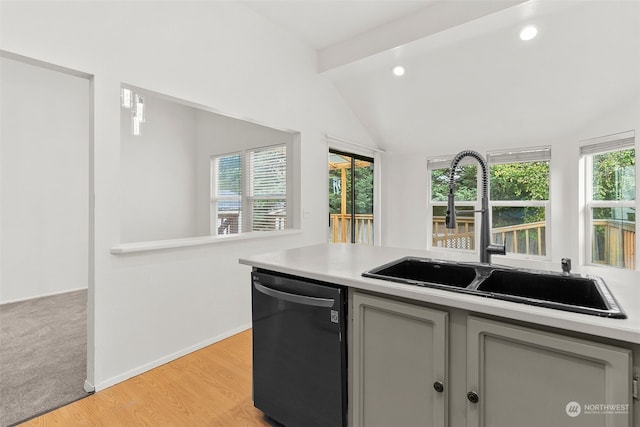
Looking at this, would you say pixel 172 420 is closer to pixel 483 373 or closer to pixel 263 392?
pixel 263 392

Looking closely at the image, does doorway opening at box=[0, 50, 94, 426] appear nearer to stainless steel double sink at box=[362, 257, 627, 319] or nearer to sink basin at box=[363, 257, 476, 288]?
sink basin at box=[363, 257, 476, 288]

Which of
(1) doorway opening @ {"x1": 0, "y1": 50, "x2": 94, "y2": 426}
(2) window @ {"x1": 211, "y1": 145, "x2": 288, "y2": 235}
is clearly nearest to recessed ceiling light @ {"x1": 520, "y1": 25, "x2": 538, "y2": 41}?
(2) window @ {"x1": 211, "y1": 145, "x2": 288, "y2": 235}

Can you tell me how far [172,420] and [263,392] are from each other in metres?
0.57

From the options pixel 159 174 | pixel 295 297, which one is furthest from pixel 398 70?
pixel 159 174

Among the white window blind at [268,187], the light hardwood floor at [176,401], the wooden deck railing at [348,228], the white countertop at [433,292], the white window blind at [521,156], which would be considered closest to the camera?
the white countertop at [433,292]

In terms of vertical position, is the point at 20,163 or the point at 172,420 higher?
the point at 20,163

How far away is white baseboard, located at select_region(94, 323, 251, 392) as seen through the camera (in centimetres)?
210

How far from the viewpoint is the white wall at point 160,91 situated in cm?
196

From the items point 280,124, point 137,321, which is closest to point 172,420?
point 137,321

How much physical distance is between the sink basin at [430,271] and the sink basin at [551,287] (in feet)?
0.37

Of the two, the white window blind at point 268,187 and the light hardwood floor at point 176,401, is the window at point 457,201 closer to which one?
the white window blind at point 268,187

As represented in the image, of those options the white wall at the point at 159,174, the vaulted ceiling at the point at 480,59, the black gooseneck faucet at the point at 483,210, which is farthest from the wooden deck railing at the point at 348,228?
the black gooseneck faucet at the point at 483,210

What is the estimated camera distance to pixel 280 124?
3.35 metres

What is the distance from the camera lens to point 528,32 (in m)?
2.76
